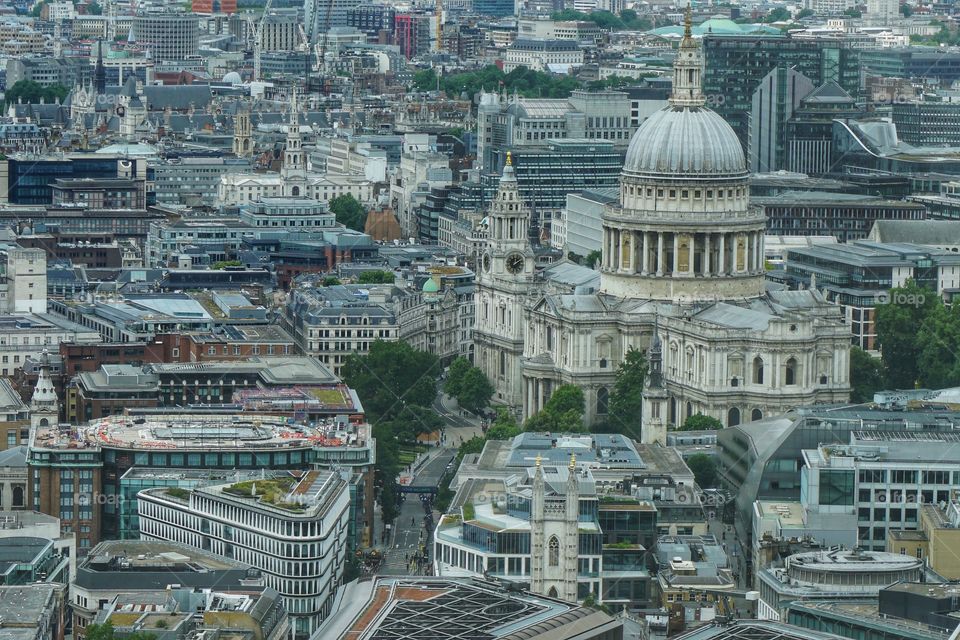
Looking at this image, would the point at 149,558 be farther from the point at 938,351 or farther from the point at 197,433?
the point at 938,351

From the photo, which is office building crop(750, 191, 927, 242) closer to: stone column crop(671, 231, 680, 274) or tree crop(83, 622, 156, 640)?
stone column crop(671, 231, 680, 274)

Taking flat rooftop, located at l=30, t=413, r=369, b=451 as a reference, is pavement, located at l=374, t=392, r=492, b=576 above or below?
below

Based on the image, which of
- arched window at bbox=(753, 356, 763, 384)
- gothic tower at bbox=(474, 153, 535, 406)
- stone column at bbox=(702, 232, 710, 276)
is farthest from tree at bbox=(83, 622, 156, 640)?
gothic tower at bbox=(474, 153, 535, 406)

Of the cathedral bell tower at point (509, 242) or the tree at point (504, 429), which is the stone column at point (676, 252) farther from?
the tree at point (504, 429)

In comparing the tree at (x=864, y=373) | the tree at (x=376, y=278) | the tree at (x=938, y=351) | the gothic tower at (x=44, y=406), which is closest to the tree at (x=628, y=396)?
the tree at (x=864, y=373)

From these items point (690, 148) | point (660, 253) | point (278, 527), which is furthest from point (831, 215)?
point (278, 527)

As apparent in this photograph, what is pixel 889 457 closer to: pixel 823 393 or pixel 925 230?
pixel 823 393
